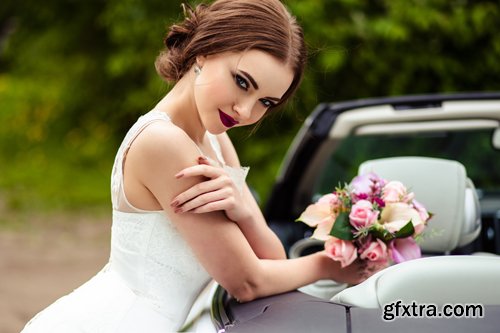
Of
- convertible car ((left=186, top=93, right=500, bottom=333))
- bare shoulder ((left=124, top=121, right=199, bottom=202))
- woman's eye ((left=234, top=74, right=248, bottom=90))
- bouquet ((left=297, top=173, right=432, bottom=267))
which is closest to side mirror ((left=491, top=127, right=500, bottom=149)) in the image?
convertible car ((left=186, top=93, right=500, bottom=333))

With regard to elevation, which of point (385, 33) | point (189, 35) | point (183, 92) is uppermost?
point (189, 35)

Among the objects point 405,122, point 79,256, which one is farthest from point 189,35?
point 79,256

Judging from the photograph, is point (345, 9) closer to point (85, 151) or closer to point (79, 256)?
point (79, 256)

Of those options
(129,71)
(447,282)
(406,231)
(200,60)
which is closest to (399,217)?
(406,231)

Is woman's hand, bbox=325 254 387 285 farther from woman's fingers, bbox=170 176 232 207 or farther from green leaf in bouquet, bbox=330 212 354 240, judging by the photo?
woman's fingers, bbox=170 176 232 207

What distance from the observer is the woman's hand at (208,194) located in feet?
5.67

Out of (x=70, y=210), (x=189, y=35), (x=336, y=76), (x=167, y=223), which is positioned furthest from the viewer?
(x=70, y=210)

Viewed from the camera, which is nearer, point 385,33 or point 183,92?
point 183,92

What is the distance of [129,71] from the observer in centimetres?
795

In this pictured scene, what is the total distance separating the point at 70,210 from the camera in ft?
28.3

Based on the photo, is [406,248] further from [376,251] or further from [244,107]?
[244,107]

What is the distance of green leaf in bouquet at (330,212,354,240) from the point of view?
198cm

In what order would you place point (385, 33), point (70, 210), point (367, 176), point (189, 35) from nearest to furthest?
point (189, 35) → point (367, 176) → point (385, 33) → point (70, 210)

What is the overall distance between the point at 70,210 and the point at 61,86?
72.1 inches
